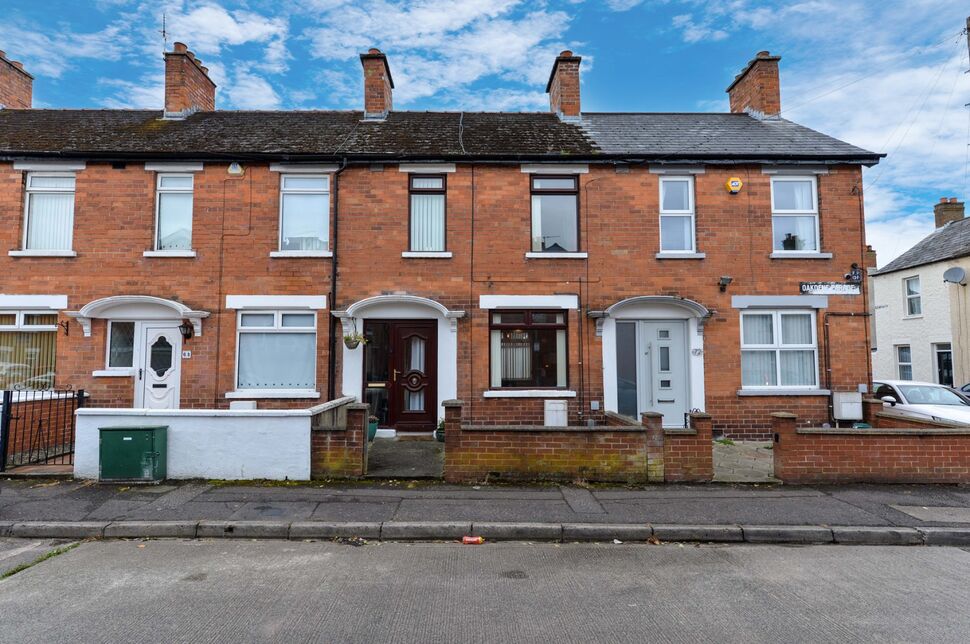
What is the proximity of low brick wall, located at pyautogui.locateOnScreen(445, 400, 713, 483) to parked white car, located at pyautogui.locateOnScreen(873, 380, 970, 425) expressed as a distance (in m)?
5.75

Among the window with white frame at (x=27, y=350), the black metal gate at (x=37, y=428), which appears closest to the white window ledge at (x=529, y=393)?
the black metal gate at (x=37, y=428)

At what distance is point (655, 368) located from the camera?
11281 millimetres

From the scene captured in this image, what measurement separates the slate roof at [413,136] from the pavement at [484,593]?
8.31 metres

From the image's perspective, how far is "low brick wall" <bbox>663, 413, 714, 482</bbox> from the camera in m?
7.47

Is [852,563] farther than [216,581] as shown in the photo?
Yes

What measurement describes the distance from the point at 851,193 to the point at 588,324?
6324mm

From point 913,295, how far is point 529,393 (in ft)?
60.1

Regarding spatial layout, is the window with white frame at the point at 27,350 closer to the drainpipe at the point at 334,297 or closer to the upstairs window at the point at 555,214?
the drainpipe at the point at 334,297

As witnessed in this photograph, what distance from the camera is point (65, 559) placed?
5.02 metres

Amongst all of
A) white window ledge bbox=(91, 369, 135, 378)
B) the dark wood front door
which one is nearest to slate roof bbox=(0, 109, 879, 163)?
the dark wood front door

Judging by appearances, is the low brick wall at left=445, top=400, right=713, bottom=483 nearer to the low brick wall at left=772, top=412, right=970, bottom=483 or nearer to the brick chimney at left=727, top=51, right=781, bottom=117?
the low brick wall at left=772, top=412, right=970, bottom=483

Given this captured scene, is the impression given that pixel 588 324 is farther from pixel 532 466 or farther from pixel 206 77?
pixel 206 77

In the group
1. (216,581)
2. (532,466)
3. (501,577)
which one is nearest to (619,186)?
(532,466)

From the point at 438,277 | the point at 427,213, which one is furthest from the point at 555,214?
the point at 438,277
